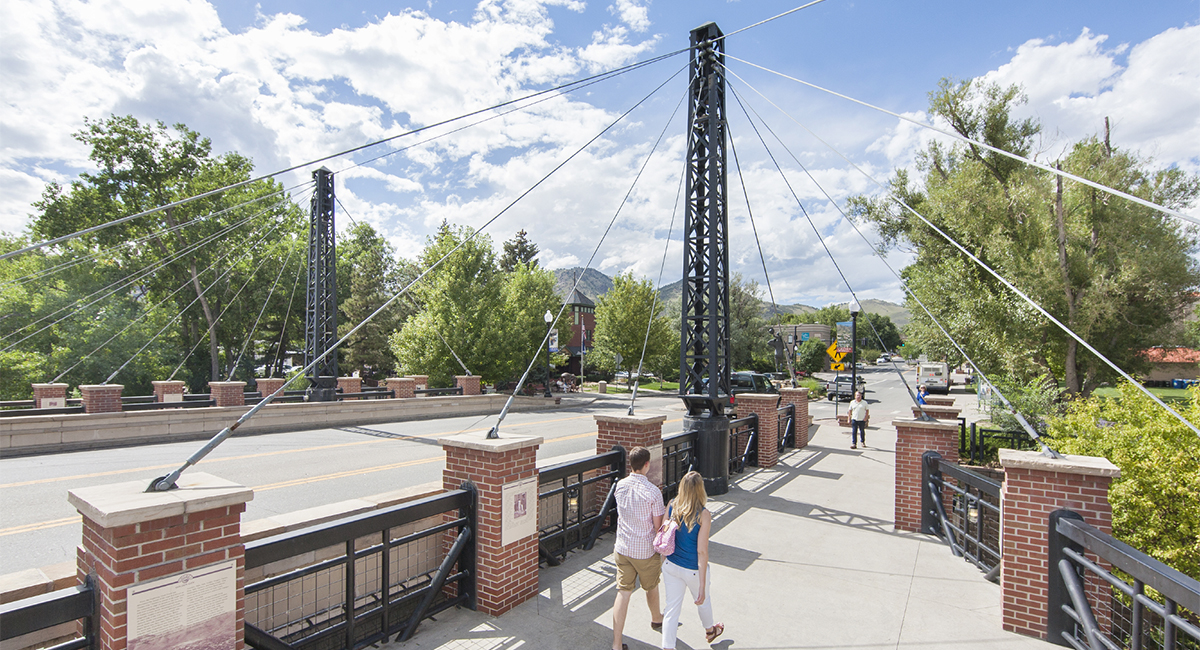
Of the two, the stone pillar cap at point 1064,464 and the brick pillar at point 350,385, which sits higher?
the stone pillar cap at point 1064,464

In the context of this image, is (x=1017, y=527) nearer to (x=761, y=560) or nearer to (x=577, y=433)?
(x=761, y=560)

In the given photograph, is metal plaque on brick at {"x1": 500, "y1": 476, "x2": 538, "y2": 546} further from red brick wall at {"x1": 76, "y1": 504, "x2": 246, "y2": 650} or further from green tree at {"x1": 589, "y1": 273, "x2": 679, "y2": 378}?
green tree at {"x1": 589, "y1": 273, "x2": 679, "y2": 378}

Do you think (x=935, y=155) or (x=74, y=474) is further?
(x=935, y=155)

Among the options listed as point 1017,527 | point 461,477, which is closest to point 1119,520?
point 1017,527

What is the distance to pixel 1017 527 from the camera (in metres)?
4.98

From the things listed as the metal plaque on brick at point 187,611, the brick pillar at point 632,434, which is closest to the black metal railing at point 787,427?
the brick pillar at point 632,434

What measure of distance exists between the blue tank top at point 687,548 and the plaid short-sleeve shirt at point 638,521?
20 centimetres

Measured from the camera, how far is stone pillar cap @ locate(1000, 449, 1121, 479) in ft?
15.3

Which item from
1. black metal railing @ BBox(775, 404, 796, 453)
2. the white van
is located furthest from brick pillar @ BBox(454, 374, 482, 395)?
the white van

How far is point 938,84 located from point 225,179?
37.2m

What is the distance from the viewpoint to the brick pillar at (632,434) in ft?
25.0

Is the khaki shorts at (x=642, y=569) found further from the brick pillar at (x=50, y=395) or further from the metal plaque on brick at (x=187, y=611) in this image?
the brick pillar at (x=50, y=395)

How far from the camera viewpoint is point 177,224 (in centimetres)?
3247

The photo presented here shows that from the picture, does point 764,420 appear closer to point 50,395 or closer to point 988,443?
point 988,443
